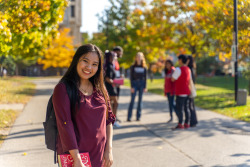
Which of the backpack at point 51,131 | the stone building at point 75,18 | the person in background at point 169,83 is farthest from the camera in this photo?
the stone building at point 75,18

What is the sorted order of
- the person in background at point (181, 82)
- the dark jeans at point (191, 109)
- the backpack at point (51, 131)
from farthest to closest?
the dark jeans at point (191, 109)
the person in background at point (181, 82)
the backpack at point (51, 131)

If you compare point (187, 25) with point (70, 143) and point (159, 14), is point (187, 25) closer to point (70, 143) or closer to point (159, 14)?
point (159, 14)

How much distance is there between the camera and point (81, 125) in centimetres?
256

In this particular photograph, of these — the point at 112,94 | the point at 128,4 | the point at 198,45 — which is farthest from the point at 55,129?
the point at 128,4

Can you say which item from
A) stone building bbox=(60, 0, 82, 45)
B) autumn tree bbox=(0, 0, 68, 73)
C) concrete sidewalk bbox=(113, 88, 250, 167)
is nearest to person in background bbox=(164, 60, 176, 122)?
concrete sidewalk bbox=(113, 88, 250, 167)

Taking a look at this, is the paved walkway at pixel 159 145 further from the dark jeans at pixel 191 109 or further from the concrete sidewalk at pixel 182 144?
the dark jeans at pixel 191 109

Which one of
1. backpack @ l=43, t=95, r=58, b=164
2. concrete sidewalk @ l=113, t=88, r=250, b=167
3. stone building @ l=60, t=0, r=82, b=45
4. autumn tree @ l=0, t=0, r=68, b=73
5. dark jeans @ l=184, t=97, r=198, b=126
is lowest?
concrete sidewalk @ l=113, t=88, r=250, b=167

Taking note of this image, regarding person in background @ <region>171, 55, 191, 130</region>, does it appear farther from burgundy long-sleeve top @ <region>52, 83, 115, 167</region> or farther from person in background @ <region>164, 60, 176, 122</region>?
burgundy long-sleeve top @ <region>52, 83, 115, 167</region>

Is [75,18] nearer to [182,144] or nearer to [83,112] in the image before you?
[182,144]

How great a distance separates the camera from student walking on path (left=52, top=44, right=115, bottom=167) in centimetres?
252

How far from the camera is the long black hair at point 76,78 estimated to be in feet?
8.47

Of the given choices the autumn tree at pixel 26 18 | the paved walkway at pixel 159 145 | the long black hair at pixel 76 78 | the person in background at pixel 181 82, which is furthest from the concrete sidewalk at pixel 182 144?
the autumn tree at pixel 26 18

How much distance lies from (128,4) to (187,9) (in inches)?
417

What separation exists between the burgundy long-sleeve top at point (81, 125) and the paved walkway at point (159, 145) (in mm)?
2757
